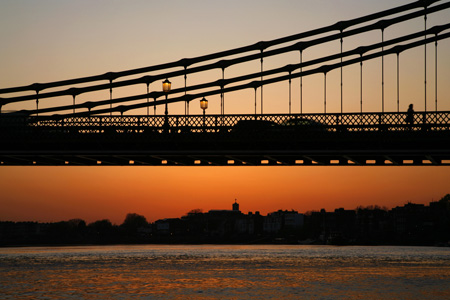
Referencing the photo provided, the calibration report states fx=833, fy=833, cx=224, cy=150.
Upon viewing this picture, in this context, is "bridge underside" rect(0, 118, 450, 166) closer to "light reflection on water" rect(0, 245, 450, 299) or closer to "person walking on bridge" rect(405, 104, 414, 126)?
"person walking on bridge" rect(405, 104, 414, 126)

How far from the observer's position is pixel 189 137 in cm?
5347

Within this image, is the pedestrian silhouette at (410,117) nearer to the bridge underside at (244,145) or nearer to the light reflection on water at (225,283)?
the bridge underside at (244,145)

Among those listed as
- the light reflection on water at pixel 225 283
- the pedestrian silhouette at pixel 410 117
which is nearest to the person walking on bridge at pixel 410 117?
the pedestrian silhouette at pixel 410 117

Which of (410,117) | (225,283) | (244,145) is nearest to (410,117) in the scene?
(410,117)

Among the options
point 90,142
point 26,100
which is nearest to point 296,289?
point 90,142

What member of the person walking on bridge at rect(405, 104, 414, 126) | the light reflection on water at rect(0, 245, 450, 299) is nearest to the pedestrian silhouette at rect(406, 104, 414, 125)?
the person walking on bridge at rect(405, 104, 414, 126)

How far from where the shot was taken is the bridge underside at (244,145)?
50.9 meters

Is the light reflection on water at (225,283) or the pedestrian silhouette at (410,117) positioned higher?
the pedestrian silhouette at (410,117)

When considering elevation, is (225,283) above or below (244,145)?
below

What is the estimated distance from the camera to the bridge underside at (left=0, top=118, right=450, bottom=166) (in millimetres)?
50875

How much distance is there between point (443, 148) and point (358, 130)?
5215mm

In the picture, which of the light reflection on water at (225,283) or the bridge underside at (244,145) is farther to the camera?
the bridge underside at (244,145)

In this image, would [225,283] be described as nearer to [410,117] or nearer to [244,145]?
[244,145]

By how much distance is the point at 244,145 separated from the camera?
54.1 m
